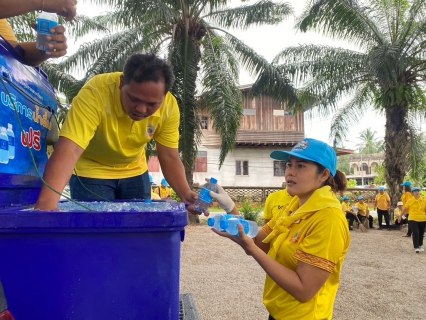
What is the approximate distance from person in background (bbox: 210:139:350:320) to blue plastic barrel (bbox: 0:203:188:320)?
56cm

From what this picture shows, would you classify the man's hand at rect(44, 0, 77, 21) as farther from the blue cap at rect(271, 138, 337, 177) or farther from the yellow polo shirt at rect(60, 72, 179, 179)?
the blue cap at rect(271, 138, 337, 177)

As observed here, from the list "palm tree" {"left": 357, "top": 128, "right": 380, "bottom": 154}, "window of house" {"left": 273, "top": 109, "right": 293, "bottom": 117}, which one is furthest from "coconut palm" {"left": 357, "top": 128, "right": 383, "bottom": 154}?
"window of house" {"left": 273, "top": 109, "right": 293, "bottom": 117}

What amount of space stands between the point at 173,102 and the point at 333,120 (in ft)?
42.0

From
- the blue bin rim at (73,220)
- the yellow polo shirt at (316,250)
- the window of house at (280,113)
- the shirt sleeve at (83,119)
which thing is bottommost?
the yellow polo shirt at (316,250)

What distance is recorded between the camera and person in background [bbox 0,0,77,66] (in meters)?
1.69

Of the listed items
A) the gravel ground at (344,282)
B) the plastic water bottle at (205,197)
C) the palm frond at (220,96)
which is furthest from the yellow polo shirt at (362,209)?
the plastic water bottle at (205,197)

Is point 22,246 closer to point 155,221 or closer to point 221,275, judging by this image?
point 155,221

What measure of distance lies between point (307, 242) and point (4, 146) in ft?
4.06

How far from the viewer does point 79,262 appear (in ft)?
3.87

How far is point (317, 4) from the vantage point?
11.3m

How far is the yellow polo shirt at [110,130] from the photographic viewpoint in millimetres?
1760

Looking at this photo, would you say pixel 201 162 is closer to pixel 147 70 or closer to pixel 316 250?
pixel 147 70

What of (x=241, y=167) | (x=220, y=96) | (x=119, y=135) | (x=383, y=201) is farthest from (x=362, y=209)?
(x=119, y=135)

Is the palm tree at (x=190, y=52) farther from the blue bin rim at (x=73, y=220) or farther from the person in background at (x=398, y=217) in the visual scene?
the blue bin rim at (x=73, y=220)
